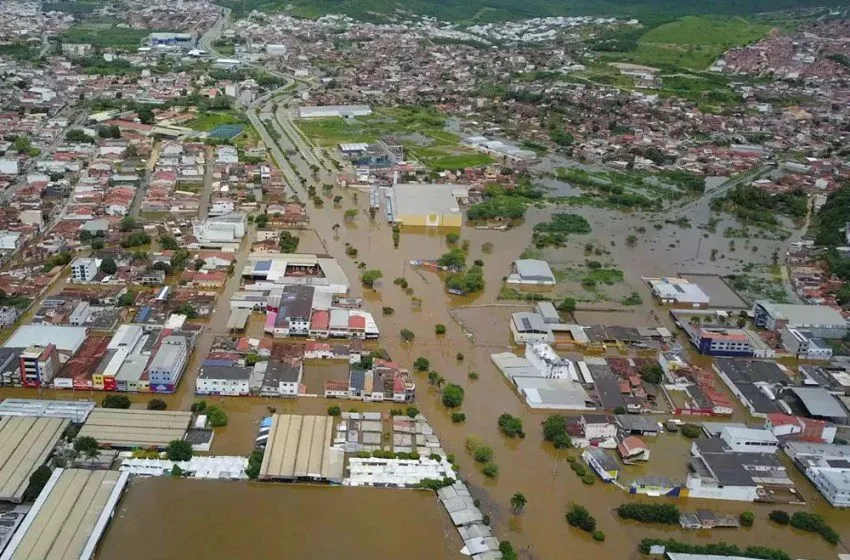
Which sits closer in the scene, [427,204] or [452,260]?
[452,260]

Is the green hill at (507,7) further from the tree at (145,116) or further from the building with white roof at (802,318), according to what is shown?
the building with white roof at (802,318)

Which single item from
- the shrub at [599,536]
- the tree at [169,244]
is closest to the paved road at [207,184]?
the tree at [169,244]

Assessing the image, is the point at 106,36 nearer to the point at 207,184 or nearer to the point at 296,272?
the point at 207,184

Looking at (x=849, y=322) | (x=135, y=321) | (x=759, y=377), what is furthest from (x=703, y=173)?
(x=135, y=321)

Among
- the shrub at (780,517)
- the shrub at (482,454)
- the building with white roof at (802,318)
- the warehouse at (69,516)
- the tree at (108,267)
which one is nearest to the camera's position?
the warehouse at (69,516)

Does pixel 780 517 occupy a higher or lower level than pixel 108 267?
higher

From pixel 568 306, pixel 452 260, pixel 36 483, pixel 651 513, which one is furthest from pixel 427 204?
pixel 36 483

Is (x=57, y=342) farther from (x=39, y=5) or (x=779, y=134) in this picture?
(x=39, y=5)
